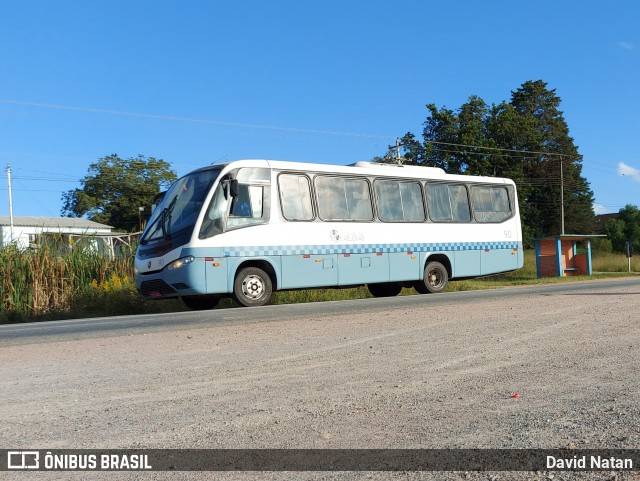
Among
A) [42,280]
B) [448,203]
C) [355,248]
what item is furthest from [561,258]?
[42,280]

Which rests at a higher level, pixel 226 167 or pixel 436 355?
pixel 226 167

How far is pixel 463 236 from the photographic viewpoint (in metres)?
20.7

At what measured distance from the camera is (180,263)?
14.9m

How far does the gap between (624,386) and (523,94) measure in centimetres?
7684

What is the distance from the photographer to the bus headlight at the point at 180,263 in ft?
48.7

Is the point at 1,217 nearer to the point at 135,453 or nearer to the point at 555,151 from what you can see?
the point at 555,151

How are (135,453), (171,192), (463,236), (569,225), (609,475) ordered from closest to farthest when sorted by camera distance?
1. (609,475)
2. (135,453)
3. (171,192)
4. (463,236)
5. (569,225)

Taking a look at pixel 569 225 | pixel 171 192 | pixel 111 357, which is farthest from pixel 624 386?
pixel 569 225

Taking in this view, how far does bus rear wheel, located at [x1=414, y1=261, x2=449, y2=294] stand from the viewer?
1972 centimetres

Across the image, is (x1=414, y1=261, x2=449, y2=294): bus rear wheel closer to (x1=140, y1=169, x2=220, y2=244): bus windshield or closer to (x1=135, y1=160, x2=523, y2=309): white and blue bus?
(x1=135, y1=160, x2=523, y2=309): white and blue bus

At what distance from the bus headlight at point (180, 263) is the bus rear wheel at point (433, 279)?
7.34 metres

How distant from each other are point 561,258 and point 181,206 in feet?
84.1

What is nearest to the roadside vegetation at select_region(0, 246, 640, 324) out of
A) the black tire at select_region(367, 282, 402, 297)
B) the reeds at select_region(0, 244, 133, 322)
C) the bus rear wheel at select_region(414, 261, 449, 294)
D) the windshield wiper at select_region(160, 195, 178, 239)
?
the reeds at select_region(0, 244, 133, 322)

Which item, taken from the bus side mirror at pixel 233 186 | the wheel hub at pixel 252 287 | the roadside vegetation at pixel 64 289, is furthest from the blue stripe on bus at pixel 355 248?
the roadside vegetation at pixel 64 289
